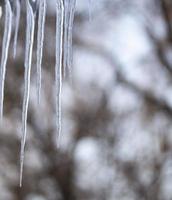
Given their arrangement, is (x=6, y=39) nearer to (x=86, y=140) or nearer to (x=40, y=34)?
(x=40, y=34)

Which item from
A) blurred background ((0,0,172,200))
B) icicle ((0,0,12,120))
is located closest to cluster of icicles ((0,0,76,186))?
icicle ((0,0,12,120))

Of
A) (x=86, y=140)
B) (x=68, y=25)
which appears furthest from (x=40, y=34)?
(x=86, y=140)

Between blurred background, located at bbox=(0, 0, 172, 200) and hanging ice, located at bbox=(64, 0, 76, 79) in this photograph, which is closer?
hanging ice, located at bbox=(64, 0, 76, 79)

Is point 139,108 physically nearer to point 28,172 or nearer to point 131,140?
point 131,140

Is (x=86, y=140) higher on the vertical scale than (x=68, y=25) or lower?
lower

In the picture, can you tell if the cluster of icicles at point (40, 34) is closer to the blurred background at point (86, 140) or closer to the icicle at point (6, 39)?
the icicle at point (6, 39)

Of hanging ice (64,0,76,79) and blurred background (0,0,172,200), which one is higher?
hanging ice (64,0,76,79)

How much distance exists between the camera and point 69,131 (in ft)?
14.0

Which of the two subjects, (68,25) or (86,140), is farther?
(86,140)

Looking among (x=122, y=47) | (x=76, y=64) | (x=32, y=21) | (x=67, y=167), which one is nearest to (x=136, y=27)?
(x=122, y=47)

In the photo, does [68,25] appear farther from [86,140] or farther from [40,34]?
[86,140]

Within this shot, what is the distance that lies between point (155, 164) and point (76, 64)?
→ 1.17 m

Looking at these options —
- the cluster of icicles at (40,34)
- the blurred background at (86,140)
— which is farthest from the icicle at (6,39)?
the blurred background at (86,140)

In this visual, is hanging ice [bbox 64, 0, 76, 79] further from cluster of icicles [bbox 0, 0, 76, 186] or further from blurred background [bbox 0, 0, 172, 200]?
blurred background [bbox 0, 0, 172, 200]
